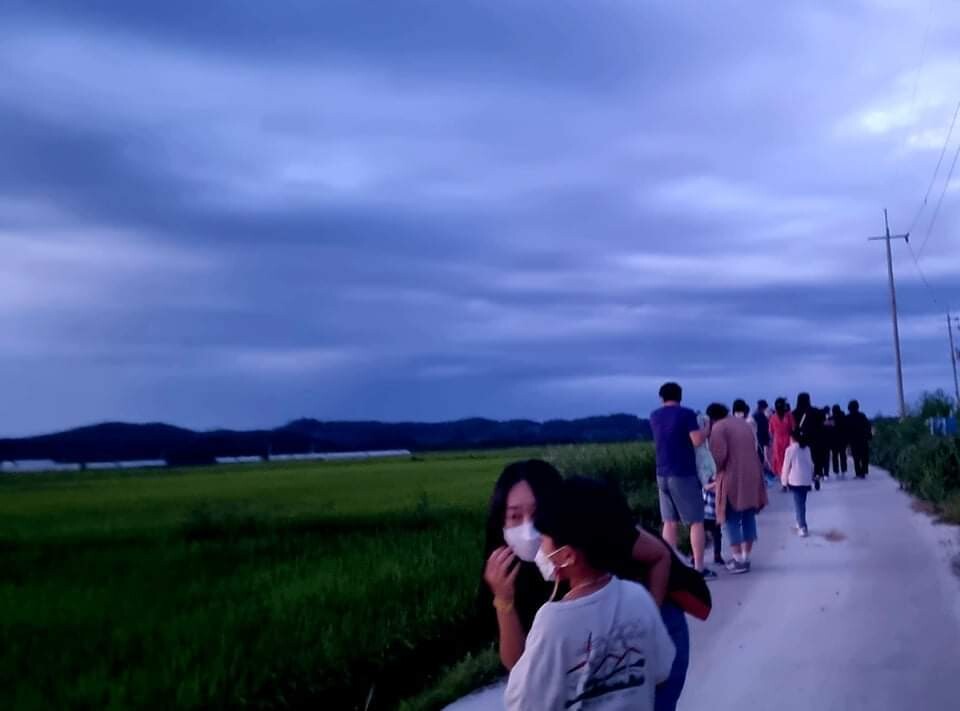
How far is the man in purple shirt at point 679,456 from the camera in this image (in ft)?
36.3

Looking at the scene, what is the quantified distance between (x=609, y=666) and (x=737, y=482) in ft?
30.4

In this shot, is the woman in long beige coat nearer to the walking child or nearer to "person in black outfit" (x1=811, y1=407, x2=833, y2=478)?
the walking child

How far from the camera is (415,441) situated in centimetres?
4122

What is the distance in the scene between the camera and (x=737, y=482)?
1239cm

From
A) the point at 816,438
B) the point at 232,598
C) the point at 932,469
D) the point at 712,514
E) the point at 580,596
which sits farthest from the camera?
the point at 816,438

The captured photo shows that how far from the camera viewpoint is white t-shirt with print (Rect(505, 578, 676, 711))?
3.37 meters

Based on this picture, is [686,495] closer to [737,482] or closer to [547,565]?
[737,482]

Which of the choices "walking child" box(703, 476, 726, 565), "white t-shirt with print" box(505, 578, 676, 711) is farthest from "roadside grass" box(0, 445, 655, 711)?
"white t-shirt with print" box(505, 578, 676, 711)

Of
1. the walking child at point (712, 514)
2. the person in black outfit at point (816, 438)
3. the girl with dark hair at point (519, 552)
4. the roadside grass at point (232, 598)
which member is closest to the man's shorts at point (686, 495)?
the walking child at point (712, 514)

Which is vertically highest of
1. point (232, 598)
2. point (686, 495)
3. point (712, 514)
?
point (686, 495)

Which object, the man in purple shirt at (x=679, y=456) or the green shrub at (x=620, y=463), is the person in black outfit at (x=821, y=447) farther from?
the man in purple shirt at (x=679, y=456)

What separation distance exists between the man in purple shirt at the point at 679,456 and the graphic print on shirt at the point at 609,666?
7.64 meters

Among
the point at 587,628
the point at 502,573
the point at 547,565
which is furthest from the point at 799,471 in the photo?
the point at 587,628

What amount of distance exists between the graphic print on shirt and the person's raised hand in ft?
1.91
